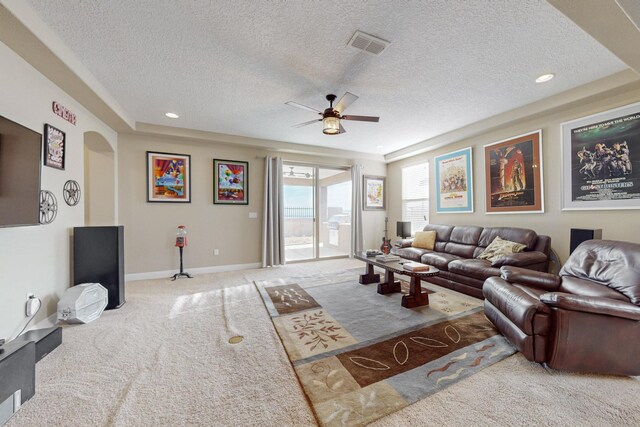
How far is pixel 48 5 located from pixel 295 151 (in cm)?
Answer: 392

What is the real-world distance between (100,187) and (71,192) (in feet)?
4.14

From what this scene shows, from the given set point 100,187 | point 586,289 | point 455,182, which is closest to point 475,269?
point 586,289

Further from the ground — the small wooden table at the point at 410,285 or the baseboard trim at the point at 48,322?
the small wooden table at the point at 410,285

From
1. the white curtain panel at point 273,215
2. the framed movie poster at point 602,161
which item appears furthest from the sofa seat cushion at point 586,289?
the white curtain panel at point 273,215

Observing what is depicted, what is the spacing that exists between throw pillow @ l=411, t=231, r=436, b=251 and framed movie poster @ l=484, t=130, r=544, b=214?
1072 millimetres

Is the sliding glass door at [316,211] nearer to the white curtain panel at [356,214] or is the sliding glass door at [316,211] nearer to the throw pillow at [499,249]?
the white curtain panel at [356,214]

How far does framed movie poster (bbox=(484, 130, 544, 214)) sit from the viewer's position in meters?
3.68

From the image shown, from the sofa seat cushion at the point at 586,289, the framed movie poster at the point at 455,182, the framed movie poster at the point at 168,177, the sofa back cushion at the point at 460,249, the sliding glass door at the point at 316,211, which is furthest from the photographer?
the sliding glass door at the point at 316,211

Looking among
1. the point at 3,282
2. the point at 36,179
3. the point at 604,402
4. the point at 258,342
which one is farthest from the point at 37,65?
the point at 604,402

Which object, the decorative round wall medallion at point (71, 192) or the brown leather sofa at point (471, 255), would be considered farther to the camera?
the brown leather sofa at point (471, 255)

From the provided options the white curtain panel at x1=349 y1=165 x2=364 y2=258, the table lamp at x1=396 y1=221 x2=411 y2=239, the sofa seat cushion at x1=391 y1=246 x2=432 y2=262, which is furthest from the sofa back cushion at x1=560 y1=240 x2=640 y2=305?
the white curtain panel at x1=349 y1=165 x2=364 y2=258

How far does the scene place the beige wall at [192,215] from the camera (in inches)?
168

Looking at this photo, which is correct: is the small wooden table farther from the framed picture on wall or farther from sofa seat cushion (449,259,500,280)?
the framed picture on wall

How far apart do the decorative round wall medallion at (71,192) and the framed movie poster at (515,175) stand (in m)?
6.29
